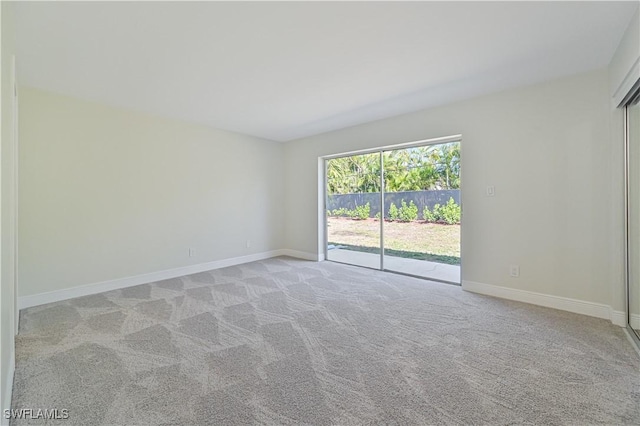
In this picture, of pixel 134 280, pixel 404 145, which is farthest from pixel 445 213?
pixel 134 280

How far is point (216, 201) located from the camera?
15.9ft

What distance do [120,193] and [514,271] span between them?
17.1 ft

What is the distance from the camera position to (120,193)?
12.4ft

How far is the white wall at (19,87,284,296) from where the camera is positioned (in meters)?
3.15

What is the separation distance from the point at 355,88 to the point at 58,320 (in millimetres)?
3984

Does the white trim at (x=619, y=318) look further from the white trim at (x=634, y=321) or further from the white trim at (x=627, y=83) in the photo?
the white trim at (x=627, y=83)

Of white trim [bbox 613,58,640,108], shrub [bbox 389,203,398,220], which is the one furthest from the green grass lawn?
white trim [bbox 613,58,640,108]

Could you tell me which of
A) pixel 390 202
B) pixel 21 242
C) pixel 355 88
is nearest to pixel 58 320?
pixel 21 242

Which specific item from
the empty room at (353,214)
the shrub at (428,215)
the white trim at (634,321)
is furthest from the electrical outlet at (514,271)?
the shrub at (428,215)

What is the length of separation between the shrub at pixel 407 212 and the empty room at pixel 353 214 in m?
0.03

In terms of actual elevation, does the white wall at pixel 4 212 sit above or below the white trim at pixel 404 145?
below

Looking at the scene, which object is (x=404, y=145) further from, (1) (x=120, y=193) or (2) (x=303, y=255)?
(1) (x=120, y=193)

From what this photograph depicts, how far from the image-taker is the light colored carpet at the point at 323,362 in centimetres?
154

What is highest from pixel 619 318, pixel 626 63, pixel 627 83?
pixel 626 63
